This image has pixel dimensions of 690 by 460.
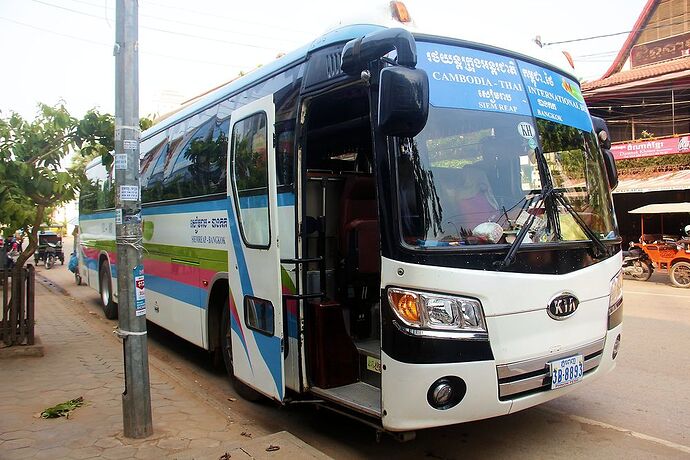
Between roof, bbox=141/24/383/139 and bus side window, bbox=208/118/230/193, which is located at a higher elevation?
roof, bbox=141/24/383/139

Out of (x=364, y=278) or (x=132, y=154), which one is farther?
(x=364, y=278)

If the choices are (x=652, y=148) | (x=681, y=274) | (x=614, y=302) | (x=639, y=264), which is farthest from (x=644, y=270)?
(x=614, y=302)

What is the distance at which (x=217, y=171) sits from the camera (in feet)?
18.8

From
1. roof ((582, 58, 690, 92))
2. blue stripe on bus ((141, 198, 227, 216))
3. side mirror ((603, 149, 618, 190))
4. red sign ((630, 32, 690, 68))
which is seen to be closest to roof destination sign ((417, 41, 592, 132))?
side mirror ((603, 149, 618, 190))

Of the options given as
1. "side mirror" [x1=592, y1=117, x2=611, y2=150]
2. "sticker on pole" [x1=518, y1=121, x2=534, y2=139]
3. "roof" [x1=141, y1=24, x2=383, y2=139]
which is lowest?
"sticker on pole" [x1=518, y1=121, x2=534, y2=139]

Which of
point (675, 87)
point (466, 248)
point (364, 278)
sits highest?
point (675, 87)

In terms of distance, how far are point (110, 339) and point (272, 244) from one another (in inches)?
207

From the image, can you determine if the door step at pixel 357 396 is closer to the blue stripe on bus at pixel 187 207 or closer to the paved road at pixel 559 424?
the paved road at pixel 559 424

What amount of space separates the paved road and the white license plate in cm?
71

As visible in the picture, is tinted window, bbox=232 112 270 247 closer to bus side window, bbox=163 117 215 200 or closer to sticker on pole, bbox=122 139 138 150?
sticker on pole, bbox=122 139 138 150

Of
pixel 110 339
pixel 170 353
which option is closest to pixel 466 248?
pixel 170 353

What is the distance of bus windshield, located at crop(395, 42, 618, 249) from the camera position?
3.45 metres

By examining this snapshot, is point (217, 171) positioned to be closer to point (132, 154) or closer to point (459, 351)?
point (132, 154)

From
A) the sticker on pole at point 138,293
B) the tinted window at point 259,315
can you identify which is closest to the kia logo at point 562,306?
the tinted window at point 259,315
